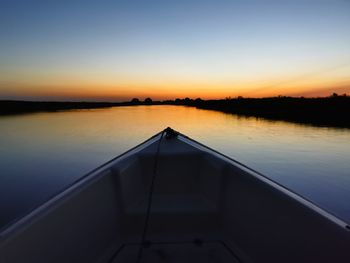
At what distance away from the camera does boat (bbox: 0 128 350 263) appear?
1913mm

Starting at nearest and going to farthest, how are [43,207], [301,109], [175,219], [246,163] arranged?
[43,207] → [175,219] → [246,163] → [301,109]

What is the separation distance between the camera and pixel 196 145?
4652 mm

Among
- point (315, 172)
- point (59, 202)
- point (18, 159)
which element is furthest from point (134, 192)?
point (18, 159)

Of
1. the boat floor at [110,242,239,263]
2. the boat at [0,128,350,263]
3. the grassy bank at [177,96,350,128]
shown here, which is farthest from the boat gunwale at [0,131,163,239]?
the grassy bank at [177,96,350,128]

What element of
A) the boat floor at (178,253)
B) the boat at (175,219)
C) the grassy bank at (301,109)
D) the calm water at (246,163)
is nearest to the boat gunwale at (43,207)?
the boat at (175,219)

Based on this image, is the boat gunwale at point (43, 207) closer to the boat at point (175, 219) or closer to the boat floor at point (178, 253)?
the boat at point (175, 219)

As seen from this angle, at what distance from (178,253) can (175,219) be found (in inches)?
21.5

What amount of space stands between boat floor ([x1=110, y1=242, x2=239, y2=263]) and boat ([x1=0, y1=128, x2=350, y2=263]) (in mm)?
10

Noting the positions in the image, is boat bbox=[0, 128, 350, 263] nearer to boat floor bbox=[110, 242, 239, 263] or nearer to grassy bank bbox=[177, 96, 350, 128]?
boat floor bbox=[110, 242, 239, 263]

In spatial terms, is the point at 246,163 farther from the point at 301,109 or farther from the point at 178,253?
the point at 301,109

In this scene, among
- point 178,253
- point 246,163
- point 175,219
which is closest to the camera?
point 178,253

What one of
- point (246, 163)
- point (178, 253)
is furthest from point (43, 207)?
point (246, 163)

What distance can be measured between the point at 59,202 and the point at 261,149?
12940mm

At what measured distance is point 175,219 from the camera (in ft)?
11.1
